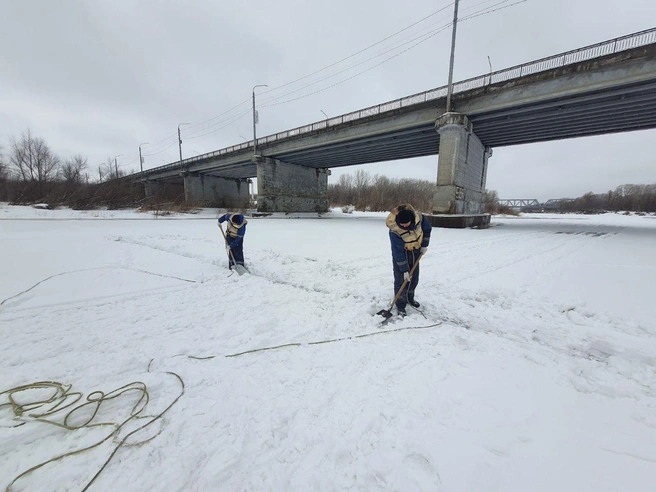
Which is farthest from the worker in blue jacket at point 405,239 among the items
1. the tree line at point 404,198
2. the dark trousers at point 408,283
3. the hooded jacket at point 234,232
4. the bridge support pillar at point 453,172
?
the tree line at point 404,198

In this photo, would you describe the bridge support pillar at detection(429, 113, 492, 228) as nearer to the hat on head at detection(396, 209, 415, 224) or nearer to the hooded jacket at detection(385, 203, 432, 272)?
the hooded jacket at detection(385, 203, 432, 272)

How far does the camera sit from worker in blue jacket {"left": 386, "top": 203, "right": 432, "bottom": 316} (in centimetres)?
399

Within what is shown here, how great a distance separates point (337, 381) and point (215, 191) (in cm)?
4363

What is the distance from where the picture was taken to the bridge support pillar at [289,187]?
27.2 metres

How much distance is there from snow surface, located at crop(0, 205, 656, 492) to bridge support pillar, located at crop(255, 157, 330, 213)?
74.8 ft

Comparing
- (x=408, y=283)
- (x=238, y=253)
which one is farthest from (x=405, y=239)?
(x=238, y=253)

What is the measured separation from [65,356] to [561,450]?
4704 mm

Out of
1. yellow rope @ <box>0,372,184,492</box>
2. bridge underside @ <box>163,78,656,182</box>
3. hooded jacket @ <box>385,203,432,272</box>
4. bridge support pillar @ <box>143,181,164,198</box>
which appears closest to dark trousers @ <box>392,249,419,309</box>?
hooded jacket @ <box>385,203,432,272</box>

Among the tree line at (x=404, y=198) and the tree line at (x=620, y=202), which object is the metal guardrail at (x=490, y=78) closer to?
the tree line at (x=404, y=198)

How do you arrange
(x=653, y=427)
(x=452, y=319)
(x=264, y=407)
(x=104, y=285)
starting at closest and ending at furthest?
1. (x=653, y=427)
2. (x=264, y=407)
3. (x=452, y=319)
4. (x=104, y=285)

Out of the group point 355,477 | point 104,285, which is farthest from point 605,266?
point 104,285

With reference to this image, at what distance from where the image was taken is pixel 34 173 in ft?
140

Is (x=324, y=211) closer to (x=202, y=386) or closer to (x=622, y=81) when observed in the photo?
(x=622, y=81)

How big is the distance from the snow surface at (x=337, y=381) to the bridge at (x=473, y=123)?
13.2 metres
